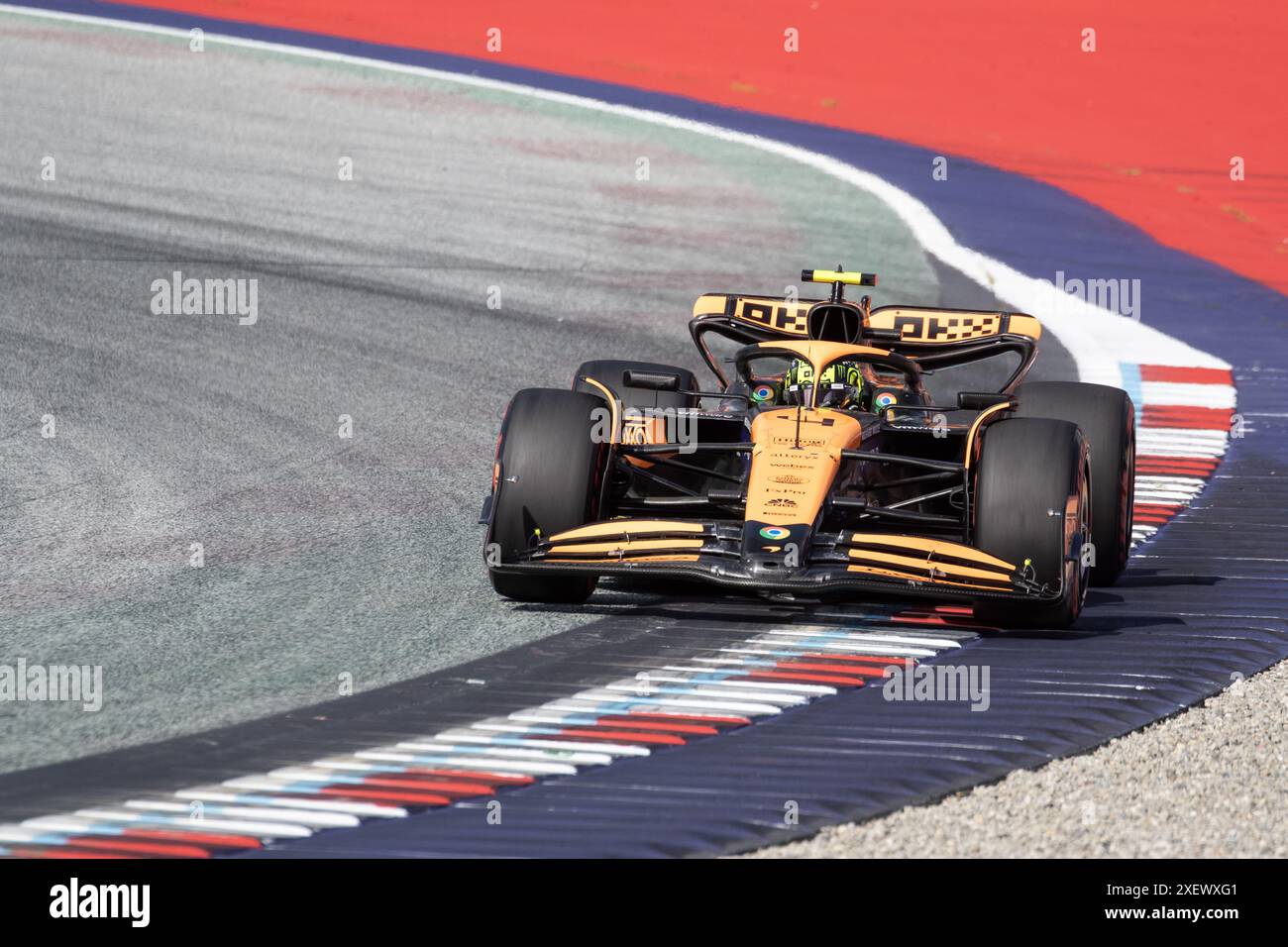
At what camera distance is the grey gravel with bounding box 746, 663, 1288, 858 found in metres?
5.92

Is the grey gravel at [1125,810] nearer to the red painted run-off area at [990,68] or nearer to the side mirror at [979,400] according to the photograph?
the side mirror at [979,400]

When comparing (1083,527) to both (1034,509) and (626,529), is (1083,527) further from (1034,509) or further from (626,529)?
(626,529)

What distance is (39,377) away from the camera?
1255 centimetres

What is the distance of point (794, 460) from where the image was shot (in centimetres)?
834

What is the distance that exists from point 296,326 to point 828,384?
6.36 metres

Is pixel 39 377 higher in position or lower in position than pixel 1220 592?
higher

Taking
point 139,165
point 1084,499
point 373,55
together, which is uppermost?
point 373,55

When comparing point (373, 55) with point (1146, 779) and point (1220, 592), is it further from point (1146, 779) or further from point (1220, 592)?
point (1146, 779)
